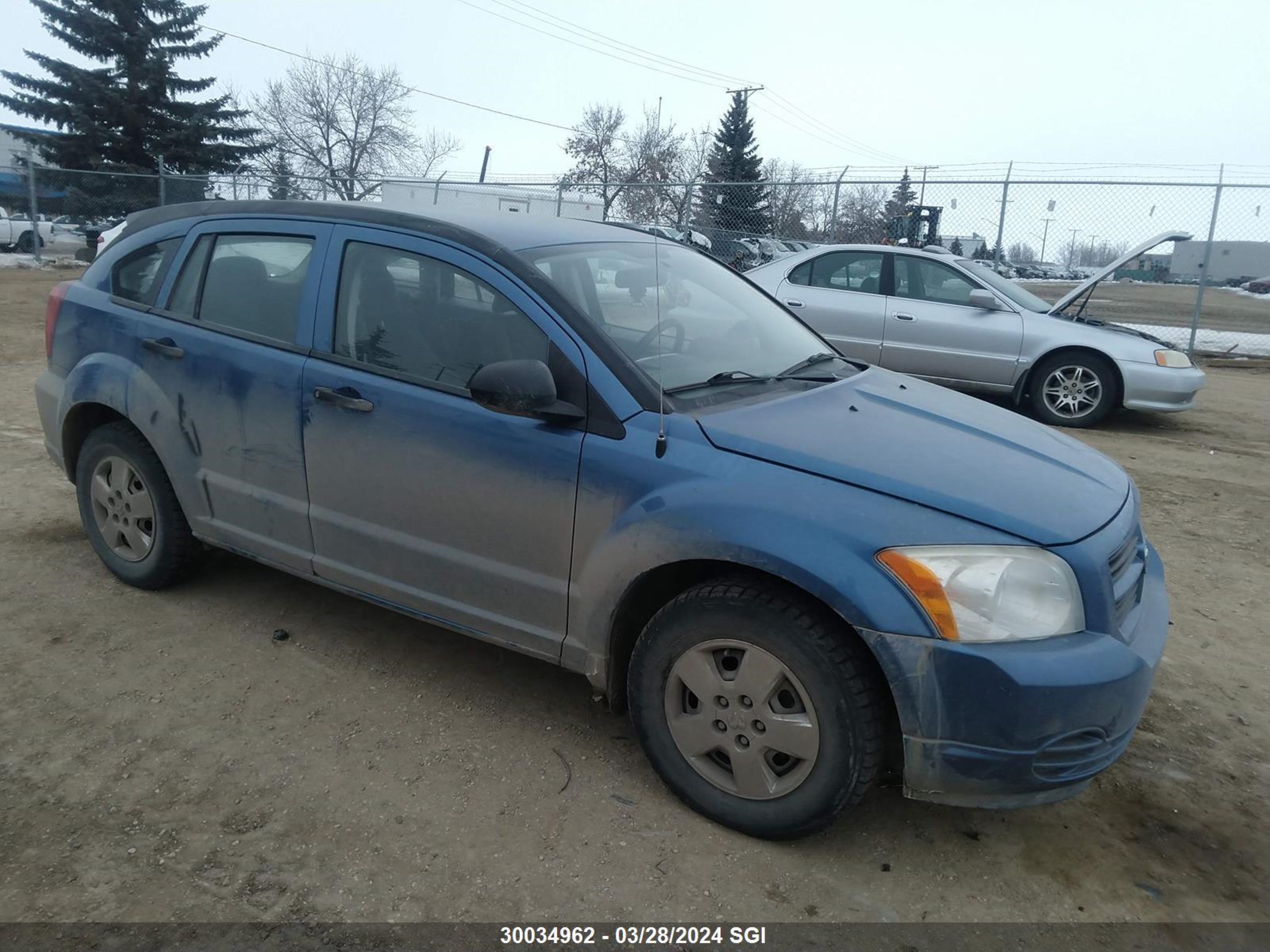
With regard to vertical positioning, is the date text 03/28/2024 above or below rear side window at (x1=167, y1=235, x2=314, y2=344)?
below

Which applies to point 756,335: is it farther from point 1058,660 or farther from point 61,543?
point 61,543

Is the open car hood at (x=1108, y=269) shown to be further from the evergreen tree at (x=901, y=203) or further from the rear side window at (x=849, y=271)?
the evergreen tree at (x=901, y=203)

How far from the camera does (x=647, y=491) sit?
269 centimetres

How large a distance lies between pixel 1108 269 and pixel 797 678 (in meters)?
7.79

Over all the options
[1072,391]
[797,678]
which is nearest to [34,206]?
[1072,391]

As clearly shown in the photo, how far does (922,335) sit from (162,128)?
109 ft

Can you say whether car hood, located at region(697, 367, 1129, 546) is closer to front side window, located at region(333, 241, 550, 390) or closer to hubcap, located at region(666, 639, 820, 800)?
hubcap, located at region(666, 639, 820, 800)

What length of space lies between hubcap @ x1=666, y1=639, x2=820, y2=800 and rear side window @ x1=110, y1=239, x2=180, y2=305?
9.02 feet

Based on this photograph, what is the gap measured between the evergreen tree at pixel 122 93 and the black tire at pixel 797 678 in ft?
117

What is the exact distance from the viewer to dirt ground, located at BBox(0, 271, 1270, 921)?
8.06ft

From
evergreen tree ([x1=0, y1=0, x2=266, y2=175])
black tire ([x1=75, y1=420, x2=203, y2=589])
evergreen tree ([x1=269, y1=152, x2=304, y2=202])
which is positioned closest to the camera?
black tire ([x1=75, y1=420, x2=203, y2=589])

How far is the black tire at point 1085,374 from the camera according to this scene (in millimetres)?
8578

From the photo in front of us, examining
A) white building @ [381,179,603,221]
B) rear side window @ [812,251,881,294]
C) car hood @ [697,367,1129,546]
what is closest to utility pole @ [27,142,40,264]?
white building @ [381,179,603,221]

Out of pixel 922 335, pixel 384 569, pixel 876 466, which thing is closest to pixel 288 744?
pixel 384 569
